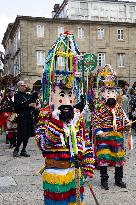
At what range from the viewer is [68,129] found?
16.5ft

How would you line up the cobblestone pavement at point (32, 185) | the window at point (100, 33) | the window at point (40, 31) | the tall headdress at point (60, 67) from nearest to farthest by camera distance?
the tall headdress at point (60, 67)
the cobblestone pavement at point (32, 185)
the window at point (40, 31)
the window at point (100, 33)

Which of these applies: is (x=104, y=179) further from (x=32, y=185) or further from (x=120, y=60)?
(x=120, y=60)

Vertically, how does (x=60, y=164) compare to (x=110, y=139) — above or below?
below

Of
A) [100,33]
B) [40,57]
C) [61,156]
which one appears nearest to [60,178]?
[61,156]

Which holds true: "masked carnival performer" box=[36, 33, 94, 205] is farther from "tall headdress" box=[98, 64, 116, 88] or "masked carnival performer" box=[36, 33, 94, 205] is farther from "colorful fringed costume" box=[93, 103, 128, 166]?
"tall headdress" box=[98, 64, 116, 88]

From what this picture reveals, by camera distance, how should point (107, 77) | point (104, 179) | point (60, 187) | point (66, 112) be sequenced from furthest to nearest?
point (107, 77) < point (104, 179) < point (66, 112) < point (60, 187)

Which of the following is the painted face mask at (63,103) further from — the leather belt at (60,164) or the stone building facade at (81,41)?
the stone building facade at (81,41)

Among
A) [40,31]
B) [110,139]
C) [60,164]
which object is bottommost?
[60,164]

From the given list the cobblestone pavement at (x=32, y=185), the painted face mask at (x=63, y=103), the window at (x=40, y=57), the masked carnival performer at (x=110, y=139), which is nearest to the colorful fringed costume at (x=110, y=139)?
the masked carnival performer at (x=110, y=139)

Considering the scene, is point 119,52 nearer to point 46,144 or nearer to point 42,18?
point 42,18

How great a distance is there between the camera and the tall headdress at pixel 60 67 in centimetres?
507

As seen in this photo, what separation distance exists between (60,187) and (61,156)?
0.35m

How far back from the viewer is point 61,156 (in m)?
4.99

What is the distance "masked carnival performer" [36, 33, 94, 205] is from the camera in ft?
16.1
